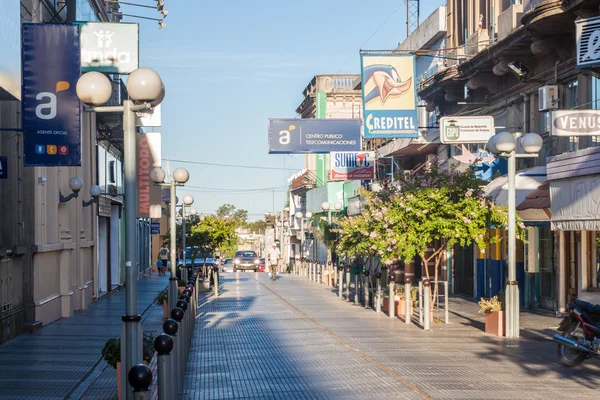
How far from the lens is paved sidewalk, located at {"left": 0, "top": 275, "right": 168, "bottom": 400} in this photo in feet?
38.2

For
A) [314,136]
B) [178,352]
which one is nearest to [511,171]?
[178,352]

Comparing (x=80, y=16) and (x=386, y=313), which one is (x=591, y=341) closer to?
(x=386, y=313)

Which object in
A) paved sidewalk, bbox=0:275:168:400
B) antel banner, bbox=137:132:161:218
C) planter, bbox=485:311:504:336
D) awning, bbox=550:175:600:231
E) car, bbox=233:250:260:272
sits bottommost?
car, bbox=233:250:260:272

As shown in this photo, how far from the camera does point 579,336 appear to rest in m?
13.0

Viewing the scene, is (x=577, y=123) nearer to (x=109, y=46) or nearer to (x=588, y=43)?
(x=588, y=43)

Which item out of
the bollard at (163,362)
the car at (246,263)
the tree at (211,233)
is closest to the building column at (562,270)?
the bollard at (163,362)

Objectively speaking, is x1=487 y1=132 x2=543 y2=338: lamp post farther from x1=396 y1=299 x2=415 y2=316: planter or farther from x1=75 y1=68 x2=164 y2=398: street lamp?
x1=75 y1=68 x2=164 y2=398: street lamp

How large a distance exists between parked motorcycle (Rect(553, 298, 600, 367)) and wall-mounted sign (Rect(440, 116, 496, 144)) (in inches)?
381

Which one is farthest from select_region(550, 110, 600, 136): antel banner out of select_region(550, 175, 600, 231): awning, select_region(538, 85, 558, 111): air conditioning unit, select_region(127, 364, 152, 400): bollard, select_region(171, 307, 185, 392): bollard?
select_region(127, 364, 152, 400): bollard

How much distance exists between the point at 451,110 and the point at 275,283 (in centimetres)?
1123

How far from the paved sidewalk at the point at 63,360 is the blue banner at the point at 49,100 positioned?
3.22 metres

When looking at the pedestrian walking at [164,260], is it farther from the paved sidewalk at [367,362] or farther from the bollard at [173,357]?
the bollard at [173,357]

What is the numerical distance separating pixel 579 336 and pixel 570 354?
35 centimetres

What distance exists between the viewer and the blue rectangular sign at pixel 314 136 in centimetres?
3228
